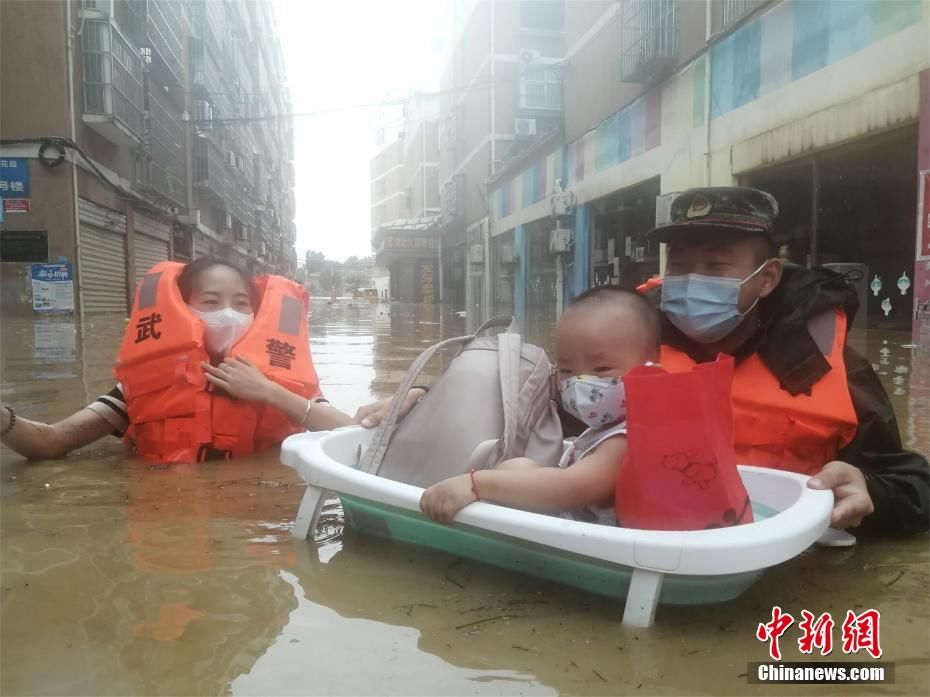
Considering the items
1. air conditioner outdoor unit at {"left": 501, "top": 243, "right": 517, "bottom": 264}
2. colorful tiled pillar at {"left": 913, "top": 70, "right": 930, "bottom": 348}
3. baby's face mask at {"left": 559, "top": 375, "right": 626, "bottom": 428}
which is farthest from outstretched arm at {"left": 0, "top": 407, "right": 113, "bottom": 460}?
air conditioner outdoor unit at {"left": 501, "top": 243, "right": 517, "bottom": 264}

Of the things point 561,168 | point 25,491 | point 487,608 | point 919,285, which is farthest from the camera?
point 561,168

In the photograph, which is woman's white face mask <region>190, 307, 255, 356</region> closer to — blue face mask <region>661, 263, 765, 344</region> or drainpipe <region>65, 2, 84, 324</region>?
blue face mask <region>661, 263, 765, 344</region>

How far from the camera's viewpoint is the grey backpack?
188cm

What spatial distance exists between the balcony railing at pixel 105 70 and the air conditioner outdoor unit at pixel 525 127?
9.66 meters

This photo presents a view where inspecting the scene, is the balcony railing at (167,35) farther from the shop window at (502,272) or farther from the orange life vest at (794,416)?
the orange life vest at (794,416)

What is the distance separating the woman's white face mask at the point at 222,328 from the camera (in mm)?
3031

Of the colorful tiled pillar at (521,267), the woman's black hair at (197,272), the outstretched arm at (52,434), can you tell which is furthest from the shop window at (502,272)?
the outstretched arm at (52,434)

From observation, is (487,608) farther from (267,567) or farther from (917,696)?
(917,696)

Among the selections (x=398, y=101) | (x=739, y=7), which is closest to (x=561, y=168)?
(x=398, y=101)

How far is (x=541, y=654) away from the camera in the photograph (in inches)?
54.1

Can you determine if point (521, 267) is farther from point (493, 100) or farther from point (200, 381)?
point (200, 381)

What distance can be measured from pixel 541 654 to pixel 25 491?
201 cm

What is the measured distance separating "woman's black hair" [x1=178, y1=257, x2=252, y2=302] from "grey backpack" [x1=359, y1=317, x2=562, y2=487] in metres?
1.40

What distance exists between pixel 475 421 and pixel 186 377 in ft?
4.77
